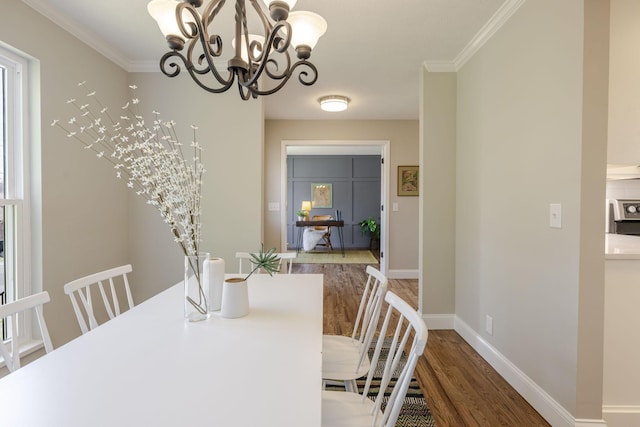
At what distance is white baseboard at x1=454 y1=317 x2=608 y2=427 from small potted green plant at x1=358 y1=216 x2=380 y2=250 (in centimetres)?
501

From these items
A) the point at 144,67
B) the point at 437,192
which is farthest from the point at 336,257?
the point at 144,67

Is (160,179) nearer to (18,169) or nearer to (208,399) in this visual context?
(208,399)

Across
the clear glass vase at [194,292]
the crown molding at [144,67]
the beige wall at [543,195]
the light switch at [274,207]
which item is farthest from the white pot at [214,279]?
the light switch at [274,207]

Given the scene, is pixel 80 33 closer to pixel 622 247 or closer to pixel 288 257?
pixel 288 257

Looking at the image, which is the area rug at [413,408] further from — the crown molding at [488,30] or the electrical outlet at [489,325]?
the crown molding at [488,30]

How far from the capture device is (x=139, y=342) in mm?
1033

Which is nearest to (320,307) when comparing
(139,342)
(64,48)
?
(139,342)

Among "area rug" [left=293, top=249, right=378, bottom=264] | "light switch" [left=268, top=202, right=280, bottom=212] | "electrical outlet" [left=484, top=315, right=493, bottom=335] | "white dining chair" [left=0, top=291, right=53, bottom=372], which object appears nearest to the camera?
"white dining chair" [left=0, top=291, right=53, bottom=372]

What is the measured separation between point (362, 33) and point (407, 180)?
2.82 m

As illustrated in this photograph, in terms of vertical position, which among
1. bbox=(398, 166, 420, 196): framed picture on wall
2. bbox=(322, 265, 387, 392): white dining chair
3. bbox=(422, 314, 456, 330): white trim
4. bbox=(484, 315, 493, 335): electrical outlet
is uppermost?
bbox=(398, 166, 420, 196): framed picture on wall

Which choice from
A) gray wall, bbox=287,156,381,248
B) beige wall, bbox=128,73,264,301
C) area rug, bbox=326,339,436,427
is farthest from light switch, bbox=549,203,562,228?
gray wall, bbox=287,156,381,248

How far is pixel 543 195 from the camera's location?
69.7 inches

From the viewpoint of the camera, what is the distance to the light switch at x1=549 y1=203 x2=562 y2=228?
164 centimetres

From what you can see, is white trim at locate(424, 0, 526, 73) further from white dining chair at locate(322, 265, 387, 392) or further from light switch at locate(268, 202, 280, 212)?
light switch at locate(268, 202, 280, 212)
